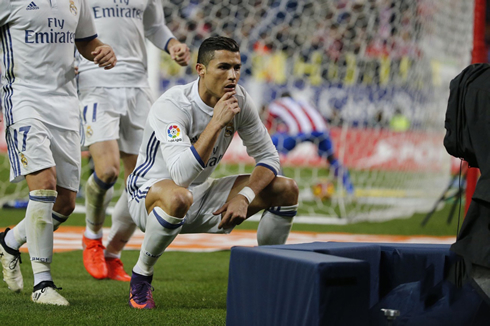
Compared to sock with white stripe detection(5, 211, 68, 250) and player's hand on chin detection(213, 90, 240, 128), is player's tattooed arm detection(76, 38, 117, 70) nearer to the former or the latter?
player's hand on chin detection(213, 90, 240, 128)

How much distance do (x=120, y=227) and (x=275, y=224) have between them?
1104 mm

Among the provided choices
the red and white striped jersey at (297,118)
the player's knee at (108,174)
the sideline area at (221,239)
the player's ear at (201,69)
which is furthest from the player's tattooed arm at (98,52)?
the red and white striped jersey at (297,118)

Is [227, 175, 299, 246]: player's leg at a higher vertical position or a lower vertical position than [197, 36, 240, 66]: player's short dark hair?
lower

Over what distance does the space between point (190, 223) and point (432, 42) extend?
6158 mm

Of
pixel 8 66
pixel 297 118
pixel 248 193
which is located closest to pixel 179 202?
pixel 248 193

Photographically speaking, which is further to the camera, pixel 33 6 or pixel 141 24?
pixel 141 24

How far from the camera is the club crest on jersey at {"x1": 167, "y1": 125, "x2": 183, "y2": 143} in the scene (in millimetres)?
3143

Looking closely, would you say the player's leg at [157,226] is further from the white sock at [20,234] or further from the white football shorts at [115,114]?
the white football shorts at [115,114]

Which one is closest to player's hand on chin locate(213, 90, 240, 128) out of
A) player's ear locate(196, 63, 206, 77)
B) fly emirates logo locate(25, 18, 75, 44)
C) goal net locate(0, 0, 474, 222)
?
player's ear locate(196, 63, 206, 77)

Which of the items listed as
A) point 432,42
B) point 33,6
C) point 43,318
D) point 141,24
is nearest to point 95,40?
point 33,6

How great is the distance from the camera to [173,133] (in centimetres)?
316

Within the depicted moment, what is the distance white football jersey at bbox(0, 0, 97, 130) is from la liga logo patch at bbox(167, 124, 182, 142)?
0.66 meters

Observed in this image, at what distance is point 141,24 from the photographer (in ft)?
15.1

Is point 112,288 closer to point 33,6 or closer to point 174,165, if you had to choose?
point 174,165
